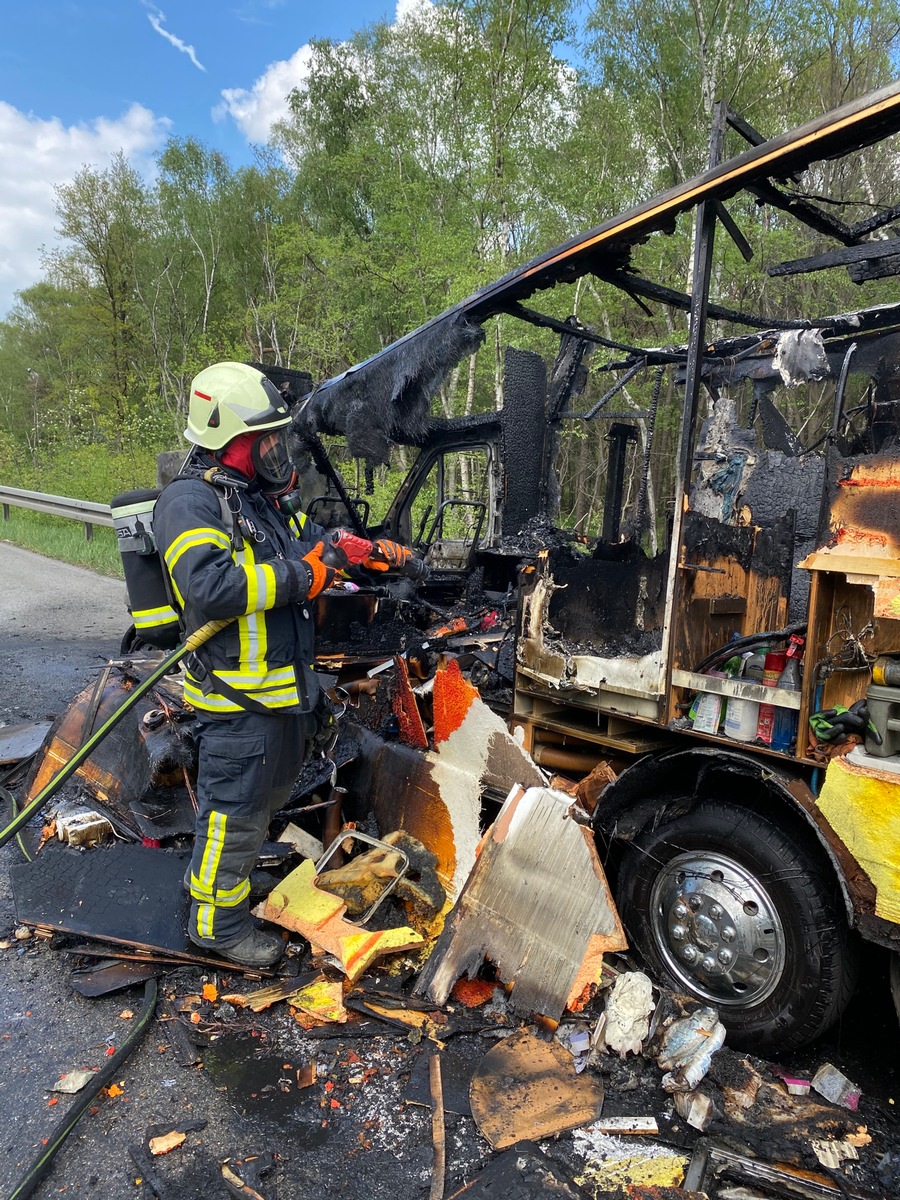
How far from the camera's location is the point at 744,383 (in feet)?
15.1

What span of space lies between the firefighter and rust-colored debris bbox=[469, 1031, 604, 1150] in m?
0.99

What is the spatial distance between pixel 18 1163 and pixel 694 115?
16.8m

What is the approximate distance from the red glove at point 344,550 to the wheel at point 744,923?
1.52 meters

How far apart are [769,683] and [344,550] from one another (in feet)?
5.37

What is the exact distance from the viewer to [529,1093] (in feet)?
6.93

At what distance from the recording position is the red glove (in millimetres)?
2783

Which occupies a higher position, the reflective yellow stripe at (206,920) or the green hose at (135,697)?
the green hose at (135,697)

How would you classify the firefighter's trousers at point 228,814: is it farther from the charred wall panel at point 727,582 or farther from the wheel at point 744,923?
the charred wall panel at point 727,582

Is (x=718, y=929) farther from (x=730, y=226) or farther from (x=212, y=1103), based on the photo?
(x=730, y=226)

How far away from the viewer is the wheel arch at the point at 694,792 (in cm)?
215

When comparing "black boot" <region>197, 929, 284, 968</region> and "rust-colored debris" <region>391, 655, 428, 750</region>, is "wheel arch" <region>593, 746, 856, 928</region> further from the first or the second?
"black boot" <region>197, 929, 284, 968</region>

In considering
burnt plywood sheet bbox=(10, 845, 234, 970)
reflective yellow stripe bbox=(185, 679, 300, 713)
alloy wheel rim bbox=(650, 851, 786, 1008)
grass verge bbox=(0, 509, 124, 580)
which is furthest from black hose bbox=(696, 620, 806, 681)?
grass verge bbox=(0, 509, 124, 580)

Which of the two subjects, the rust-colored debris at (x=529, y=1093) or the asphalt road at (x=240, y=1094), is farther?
the rust-colored debris at (x=529, y=1093)

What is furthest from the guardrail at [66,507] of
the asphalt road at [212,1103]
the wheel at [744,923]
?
the wheel at [744,923]
